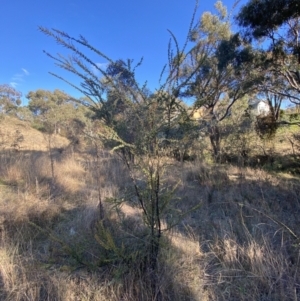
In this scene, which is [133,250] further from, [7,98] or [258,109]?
[7,98]

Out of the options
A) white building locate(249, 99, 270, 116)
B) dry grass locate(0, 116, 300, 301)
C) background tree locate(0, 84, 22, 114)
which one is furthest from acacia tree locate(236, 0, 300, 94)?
background tree locate(0, 84, 22, 114)

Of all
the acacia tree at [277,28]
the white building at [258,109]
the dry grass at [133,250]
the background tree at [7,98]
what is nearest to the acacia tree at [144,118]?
the dry grass at [133,250]

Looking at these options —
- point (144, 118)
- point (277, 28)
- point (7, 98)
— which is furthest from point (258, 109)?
point (7, 98)

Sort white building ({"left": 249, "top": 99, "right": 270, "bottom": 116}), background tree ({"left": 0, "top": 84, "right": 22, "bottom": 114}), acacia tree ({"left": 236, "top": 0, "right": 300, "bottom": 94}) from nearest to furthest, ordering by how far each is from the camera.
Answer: acacia tree ({"left": 236, "top": 0, "right": 300, "bottom": 94}), white building ({"left": 249, "top": 99, "right": 270, "bottom": 116}), background tree ({"left": 0, "top": 84, "right": 22, "bottom": 114})

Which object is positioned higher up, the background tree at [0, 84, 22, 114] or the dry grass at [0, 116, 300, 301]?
the background tree at [0, 84, 22, 114]

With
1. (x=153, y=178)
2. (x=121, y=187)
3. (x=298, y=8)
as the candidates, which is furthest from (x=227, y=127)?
(x=153, y=178)

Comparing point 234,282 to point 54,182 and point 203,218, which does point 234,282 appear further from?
point 54,182

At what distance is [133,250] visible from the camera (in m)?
1.68

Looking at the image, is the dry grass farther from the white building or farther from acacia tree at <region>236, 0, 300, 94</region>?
the white building

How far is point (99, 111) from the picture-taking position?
1.61m

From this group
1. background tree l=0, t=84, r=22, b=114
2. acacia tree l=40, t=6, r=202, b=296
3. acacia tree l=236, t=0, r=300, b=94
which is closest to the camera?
acacia tree l=40, t=6, r=202, b=296

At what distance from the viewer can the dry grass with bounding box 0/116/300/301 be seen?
1613mm

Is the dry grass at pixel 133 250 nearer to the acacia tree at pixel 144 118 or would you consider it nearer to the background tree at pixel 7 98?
the acacia tree at pixel 144 118

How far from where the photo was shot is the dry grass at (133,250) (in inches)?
63.5
